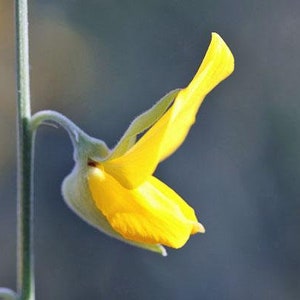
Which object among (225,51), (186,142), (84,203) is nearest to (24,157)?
(84,203)

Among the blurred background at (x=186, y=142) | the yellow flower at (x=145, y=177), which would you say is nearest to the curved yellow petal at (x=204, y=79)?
the yellow flower at (x=145, y=177)

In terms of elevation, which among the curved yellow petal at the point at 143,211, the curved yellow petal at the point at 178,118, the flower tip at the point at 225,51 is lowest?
the curved yellow petal at the point at 143,211

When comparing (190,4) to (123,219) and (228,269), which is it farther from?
(123,219)

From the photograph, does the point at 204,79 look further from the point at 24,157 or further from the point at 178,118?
the point at 24,157

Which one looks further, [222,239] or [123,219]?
[222,239]

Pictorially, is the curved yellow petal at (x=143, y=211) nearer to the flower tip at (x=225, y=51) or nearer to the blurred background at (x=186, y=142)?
the flower tip at (x=225, y=51)

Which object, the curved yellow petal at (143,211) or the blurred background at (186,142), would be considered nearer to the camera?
the curved yellow petal at (143,211)

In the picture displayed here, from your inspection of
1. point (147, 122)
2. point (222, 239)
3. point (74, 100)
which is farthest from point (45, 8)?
point (147, 122)
